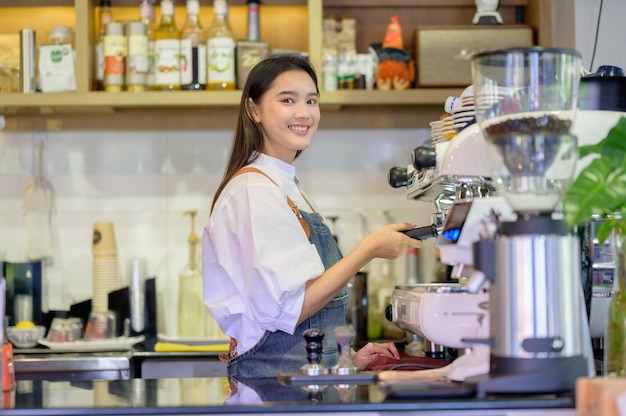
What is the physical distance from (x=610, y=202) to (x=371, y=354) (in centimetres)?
74

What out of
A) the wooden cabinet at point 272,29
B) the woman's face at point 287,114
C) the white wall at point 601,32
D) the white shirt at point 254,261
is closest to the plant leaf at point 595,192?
the white shirt at point 254,261

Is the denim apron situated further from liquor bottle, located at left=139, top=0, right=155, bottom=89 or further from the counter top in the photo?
liquor bottle, located at left=139, top=0, right=155, bottom=89

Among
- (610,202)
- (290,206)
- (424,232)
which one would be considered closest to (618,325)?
(610,202)

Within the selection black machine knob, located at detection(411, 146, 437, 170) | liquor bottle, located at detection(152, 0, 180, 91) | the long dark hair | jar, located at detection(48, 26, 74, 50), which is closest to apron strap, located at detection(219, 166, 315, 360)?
the long dark hair

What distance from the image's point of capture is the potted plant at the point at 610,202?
1.52 metres

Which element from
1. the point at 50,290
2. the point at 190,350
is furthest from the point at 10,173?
the point at 190,350

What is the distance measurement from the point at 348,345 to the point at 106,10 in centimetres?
198

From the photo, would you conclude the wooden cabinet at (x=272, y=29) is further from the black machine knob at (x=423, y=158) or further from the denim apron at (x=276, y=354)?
the black machine knob at (x=423, y=158)

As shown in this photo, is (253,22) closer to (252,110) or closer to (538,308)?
(252,110)

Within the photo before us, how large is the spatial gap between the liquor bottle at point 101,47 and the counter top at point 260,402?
1765 mm

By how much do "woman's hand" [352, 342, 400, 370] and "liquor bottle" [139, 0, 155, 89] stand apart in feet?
4.90

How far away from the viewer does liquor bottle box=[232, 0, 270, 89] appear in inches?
128

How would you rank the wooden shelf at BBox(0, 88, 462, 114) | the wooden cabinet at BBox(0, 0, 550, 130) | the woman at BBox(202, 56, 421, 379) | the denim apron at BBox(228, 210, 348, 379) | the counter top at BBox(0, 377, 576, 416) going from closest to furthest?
the counter top at BBox(0, 377, 576, 416)
the woman at BBox(202, 56, 421, 379)
the denim apron at BBox(228, 210, 348, 379)
the wooden shelf at BBox(0, 88, 462, 114)
the wooden cabinet at BBox(0, 0, 550, 130)

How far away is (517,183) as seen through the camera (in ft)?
5.05
